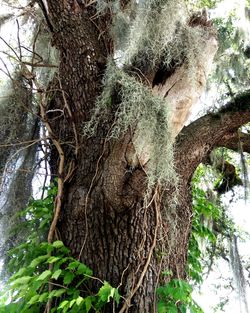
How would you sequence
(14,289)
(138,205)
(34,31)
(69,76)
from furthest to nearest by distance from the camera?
(34,31) < (69,76) < (138,205) < (14,289)

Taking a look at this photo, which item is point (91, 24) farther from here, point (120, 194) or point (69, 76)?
point (120, 194)

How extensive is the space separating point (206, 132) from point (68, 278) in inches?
41.7

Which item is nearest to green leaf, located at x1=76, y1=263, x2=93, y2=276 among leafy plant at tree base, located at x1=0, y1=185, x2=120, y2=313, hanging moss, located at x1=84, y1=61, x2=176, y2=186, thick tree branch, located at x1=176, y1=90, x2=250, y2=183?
leafy plant at tree base, located at x1=0, y1=185, x2=120, y2=313

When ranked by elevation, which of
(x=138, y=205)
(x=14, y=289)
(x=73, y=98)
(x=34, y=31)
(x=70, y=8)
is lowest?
(x=14, y=289)

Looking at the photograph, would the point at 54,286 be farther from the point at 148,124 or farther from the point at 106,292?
the point at 148,124

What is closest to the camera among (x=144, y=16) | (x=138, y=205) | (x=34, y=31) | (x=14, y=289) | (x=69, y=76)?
(x=14, y=289)

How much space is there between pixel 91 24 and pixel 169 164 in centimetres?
96

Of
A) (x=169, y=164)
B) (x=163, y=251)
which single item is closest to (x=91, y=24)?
(x=169, y=164)

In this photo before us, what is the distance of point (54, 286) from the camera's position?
180 cm

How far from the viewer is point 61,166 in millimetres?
2105

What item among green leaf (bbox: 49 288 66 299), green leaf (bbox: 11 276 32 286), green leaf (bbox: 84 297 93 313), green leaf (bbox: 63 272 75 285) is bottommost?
green leaf (bbox: 84 297 93 313)

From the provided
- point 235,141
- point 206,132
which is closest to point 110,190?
point 206,132

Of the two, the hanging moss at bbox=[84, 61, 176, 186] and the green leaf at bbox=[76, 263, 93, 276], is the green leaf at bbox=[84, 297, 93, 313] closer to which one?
the green leaf at bbox=[76, 263, 93, 276]

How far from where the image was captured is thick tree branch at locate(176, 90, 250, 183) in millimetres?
2236
